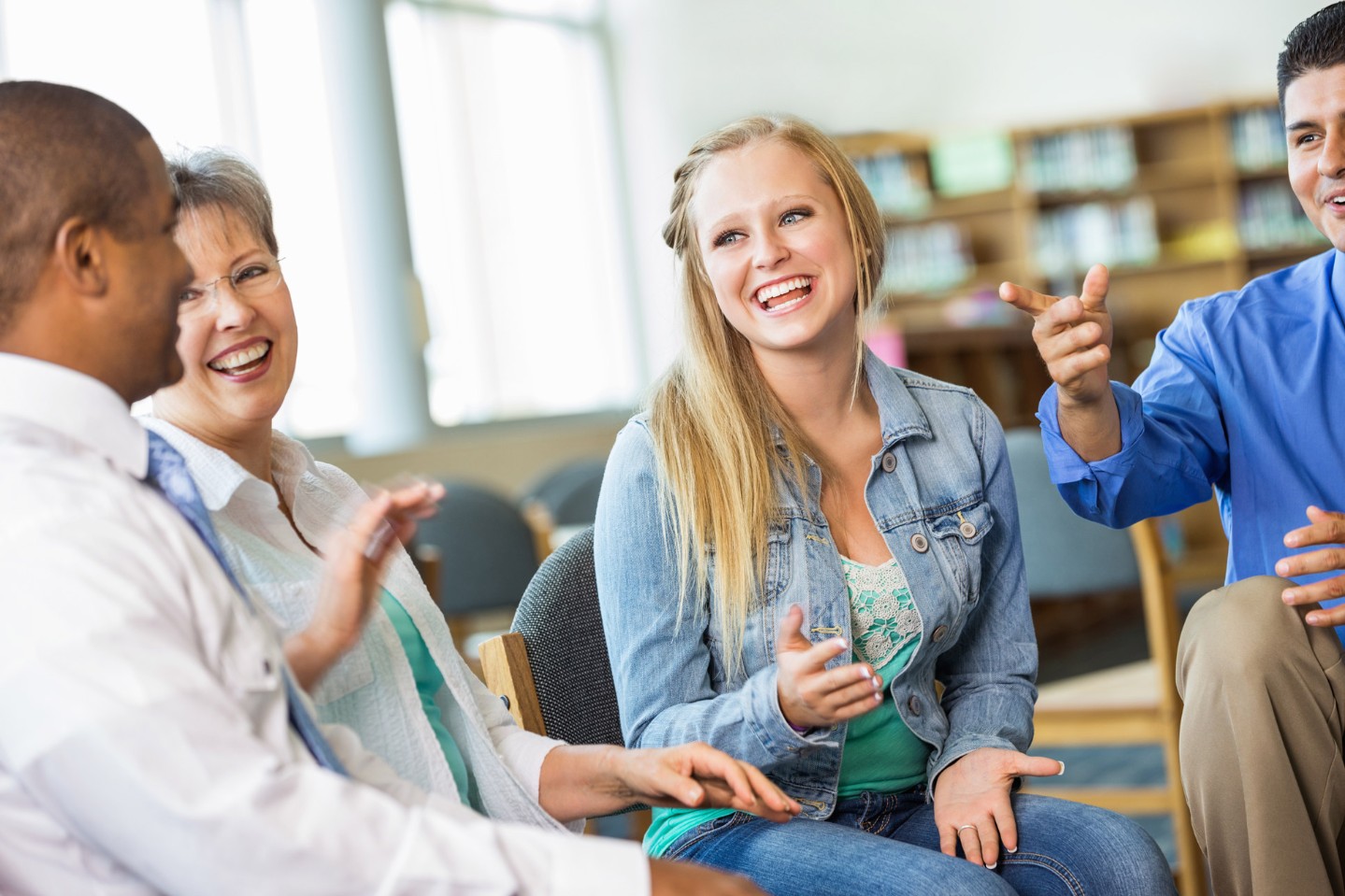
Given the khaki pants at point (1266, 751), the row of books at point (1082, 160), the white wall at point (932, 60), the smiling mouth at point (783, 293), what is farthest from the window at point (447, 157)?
the khaki pants at point (1266, 751)

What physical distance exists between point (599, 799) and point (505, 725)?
0.51 ft

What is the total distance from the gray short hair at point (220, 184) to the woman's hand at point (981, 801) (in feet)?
3.03

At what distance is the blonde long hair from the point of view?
1.50 metres

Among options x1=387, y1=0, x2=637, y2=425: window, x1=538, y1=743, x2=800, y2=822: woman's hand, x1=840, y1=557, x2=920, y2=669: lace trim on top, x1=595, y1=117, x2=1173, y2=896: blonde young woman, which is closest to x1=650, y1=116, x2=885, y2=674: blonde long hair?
x1=595, y1=117, x2=1173, y2=896: blonde young woman

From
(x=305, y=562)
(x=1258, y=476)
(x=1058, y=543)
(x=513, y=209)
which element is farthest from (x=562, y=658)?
(x=513, y=209)

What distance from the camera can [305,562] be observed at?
1308 mm

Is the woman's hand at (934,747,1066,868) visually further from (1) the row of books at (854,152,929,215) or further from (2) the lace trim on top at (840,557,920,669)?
(1) the row of books at (854,152,929,215)

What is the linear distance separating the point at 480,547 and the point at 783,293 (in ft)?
7.65

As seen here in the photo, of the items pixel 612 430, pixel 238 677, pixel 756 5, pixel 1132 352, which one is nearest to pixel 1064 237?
pixel 1132 352

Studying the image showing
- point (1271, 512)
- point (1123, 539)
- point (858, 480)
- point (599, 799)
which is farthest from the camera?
point (1123, 539)

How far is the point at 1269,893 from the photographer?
4.67ft

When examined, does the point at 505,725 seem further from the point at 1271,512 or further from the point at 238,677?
the point at 1271,512

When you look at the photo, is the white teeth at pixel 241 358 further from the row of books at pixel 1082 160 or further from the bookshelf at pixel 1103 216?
the row of books at pixel 1082 160

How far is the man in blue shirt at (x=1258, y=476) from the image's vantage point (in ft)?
4.83
